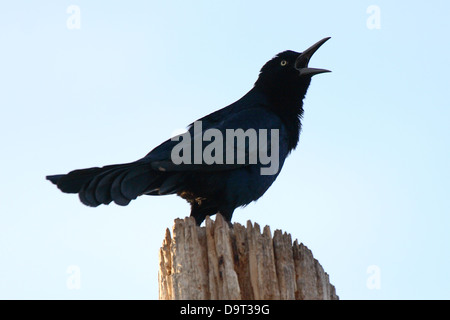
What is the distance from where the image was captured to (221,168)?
7398mm

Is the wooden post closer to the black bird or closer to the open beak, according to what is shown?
the black bird

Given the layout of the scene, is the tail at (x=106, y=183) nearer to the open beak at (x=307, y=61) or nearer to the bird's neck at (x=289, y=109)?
the bird's neck at (x=289, y=109)

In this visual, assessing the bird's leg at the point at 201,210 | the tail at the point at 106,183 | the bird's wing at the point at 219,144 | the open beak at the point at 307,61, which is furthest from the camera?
the open beak at the point at 307,61

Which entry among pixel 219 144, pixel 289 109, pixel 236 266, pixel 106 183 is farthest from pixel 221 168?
pixel 236 266

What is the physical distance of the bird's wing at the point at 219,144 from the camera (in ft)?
23.8

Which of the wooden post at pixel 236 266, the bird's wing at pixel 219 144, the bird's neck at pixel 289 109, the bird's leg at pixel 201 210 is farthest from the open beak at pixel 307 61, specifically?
the wooden post at pixel 236 266

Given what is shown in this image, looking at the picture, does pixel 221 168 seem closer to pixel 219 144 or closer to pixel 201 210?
pixel 219 144

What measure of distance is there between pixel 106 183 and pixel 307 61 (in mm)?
3551

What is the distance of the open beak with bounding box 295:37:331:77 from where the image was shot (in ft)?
29.5

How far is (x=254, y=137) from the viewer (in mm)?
7805

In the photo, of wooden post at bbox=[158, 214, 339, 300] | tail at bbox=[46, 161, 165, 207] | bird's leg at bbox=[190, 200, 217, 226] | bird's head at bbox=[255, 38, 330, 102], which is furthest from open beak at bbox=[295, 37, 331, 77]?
wooden post at bbox=[158, 214, 339, 300]

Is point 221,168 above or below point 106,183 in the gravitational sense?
above
